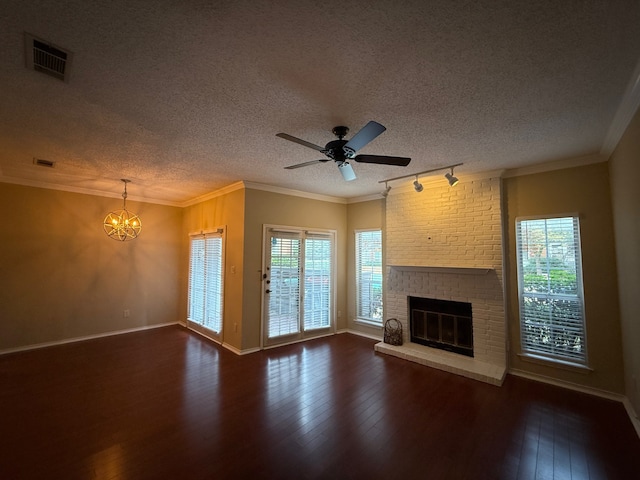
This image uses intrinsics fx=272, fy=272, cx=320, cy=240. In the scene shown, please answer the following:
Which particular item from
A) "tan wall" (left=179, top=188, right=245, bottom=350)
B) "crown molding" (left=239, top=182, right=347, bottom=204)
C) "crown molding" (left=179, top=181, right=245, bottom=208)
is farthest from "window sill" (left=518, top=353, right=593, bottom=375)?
"crown molding" (left=179, top=181, right=245, bottom=208)

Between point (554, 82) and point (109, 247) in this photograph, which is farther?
point (109, 247)

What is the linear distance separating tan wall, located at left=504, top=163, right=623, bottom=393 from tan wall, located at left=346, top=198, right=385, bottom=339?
249 centimetres

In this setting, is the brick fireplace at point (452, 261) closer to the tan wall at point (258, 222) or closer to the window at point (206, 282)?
the tan wall at point (258, 222)

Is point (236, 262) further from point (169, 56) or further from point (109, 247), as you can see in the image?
point (169, 56)

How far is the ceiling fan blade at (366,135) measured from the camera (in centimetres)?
191

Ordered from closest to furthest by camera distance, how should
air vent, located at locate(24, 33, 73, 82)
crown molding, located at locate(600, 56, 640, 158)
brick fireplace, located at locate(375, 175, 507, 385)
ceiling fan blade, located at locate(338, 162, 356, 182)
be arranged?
air vent, located at locate(24, 33, 73, 82)
crown molding, located at locate(600, 56, 640, 158)
ceiling fan blade, located at locate(338, 162, 356, 182)
brick fireplace, located at locate(375, 175, 507, 385)

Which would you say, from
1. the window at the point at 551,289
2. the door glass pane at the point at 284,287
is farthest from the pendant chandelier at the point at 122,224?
the window at the point at 551,289

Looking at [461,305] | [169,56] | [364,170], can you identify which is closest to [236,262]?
[364,170]

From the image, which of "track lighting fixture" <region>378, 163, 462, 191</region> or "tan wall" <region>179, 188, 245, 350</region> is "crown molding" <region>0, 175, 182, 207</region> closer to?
"tan wall" <region>179, 188, 245, 350</region>

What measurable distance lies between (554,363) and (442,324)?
1372mm

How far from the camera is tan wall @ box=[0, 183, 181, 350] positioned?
173 inches

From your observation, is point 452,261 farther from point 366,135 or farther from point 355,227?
point 366,135

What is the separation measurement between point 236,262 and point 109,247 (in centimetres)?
286

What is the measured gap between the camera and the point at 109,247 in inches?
211
